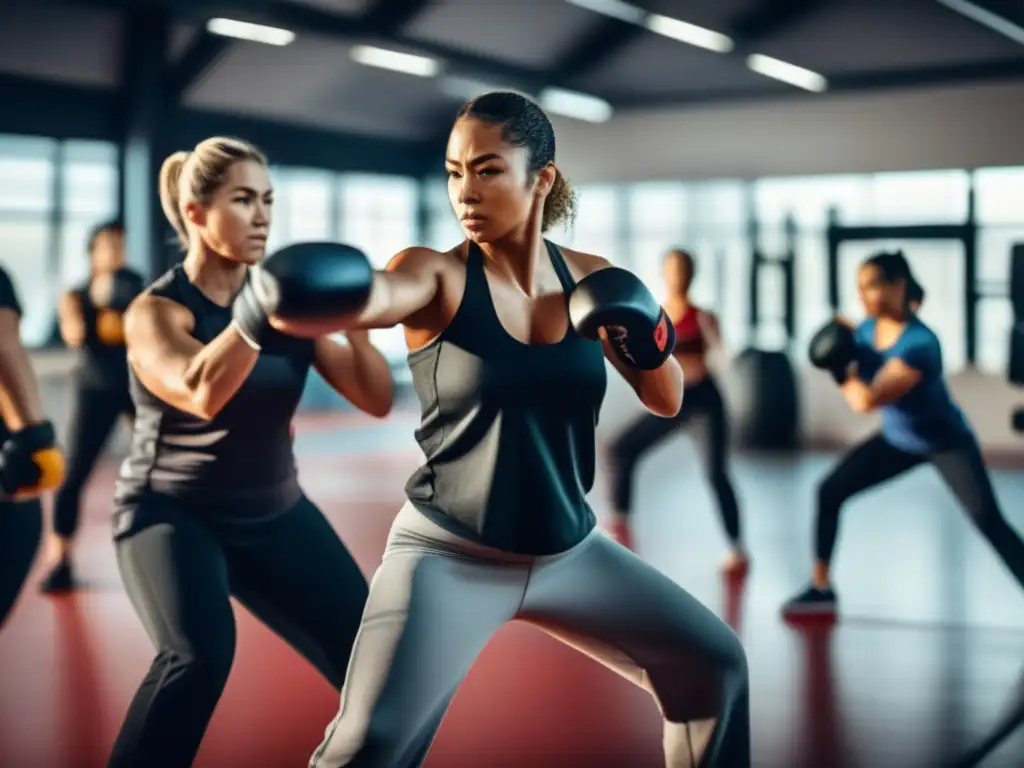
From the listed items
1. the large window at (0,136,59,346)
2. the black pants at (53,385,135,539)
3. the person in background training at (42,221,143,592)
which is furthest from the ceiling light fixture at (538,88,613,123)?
the black pants at (53,385,135,539)

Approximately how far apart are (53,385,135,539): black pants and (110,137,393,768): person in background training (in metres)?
2.23

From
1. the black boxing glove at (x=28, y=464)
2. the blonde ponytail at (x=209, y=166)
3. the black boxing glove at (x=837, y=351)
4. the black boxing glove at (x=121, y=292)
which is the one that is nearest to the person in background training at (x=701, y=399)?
the black boxing glove at (x=837, y=351)

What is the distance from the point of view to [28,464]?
7.65ft

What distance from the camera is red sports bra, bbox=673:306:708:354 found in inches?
184

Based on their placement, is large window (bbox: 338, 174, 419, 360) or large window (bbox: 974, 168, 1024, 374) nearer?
large window (bbox: 974, 168, 1024, 374)

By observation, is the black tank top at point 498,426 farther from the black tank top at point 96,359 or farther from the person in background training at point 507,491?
the black tank top at point 96,359

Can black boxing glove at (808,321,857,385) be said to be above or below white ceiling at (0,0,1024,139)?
below

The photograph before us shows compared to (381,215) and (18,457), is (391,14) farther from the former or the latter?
(18,457)

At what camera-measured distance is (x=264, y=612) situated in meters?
2.02

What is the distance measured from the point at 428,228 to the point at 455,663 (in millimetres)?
10652

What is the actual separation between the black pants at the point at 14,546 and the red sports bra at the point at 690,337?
2.75 m

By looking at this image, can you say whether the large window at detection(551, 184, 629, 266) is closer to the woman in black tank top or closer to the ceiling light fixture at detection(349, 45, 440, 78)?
the ceiling light fixture at detection(349, 45, 440, 78)

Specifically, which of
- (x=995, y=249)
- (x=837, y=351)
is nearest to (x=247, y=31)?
(x=995, y=249)

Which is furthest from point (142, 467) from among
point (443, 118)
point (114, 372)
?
point (443, 118)
